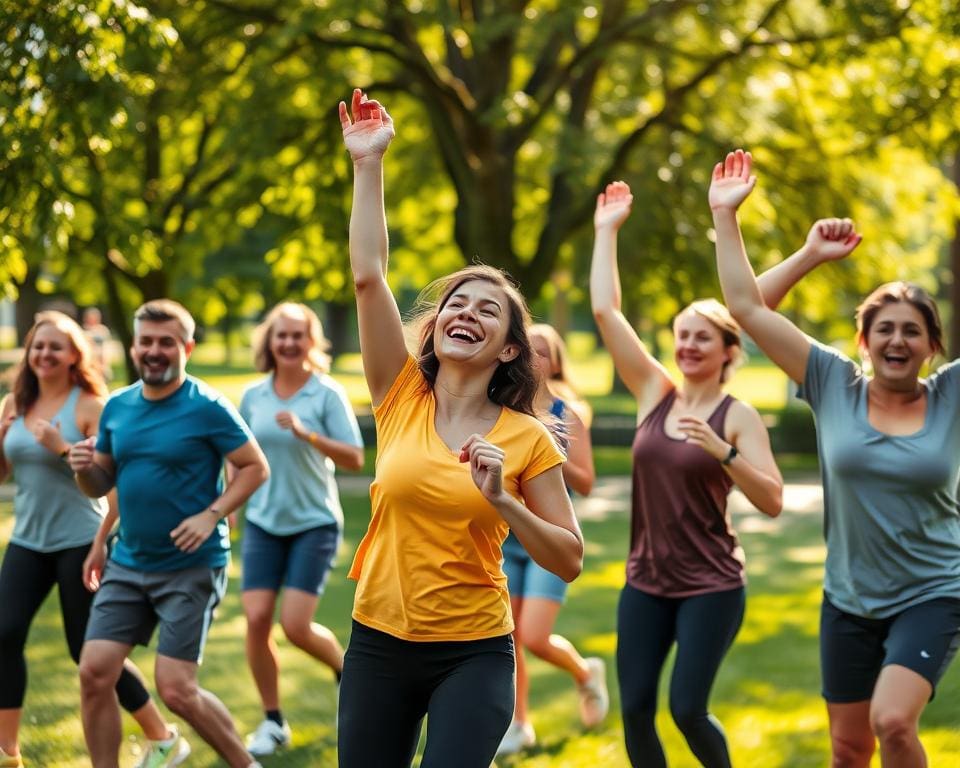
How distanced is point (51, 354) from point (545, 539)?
3292 millimetres

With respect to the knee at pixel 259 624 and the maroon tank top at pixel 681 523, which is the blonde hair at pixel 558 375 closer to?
the maroon tank top at pixel 681 523

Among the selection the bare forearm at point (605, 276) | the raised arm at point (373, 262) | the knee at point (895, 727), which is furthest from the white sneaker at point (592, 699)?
the raised arm at point (373, 262)

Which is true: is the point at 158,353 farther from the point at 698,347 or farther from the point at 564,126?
the point at 564,126

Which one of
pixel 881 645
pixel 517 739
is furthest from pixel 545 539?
pixel 517 739

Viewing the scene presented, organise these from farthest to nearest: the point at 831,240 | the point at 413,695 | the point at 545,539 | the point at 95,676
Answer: the point at 95,676, the point at 831,240, the point at 413,695, the point at 545,539

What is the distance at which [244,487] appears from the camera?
19.2 ft

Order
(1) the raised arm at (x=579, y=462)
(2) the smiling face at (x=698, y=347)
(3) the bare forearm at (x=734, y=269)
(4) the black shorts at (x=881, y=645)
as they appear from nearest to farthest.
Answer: (4) the black shorts at (x=881, y=645), (3) the bare forearm at (x=734, y=269), (2) the smiling face at (x=698, y=347), (1) the raised arm at (x=579, y=462)

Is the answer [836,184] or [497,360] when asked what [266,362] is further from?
[836,184]

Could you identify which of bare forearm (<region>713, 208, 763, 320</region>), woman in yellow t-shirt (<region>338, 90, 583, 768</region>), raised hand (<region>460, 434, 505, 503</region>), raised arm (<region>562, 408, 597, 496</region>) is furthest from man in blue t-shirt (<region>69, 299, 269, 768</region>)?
raised hand (<region>460, 434, 505, 503</region>)

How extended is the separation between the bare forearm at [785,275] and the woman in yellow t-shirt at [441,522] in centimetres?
153

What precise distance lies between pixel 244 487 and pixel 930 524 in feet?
8.65

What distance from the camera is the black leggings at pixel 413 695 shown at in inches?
153

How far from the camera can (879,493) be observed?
16.4 feet

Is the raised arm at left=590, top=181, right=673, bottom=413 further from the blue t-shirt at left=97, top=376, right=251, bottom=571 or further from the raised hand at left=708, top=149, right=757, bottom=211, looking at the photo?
the blue t-shirt at left=97, top=376, right=251, bottom=571
